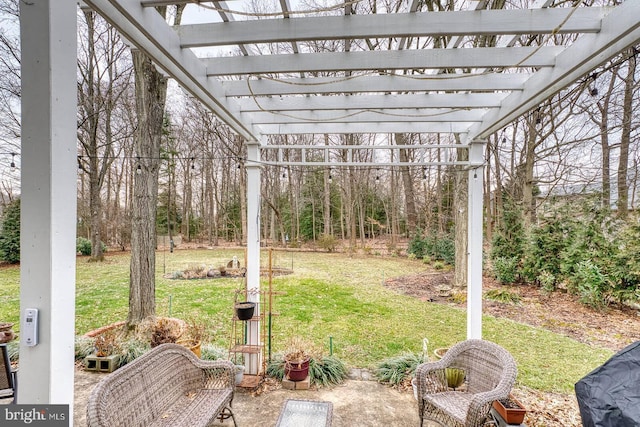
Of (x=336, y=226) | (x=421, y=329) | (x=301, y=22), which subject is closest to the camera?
(x=301, y=22)

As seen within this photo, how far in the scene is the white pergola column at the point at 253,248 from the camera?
340cm

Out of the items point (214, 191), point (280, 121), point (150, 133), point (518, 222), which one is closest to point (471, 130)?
point (280, 121)

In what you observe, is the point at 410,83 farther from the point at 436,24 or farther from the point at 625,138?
the point at 625,138

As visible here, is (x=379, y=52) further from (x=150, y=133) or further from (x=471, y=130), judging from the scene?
(x=150, y=133)

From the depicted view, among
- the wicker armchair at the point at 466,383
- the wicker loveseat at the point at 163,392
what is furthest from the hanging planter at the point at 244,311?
the wicker armchair at the point at 466,383

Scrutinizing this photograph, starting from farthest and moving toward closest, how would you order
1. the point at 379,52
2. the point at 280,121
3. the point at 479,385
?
the point at 280,121 → the point at 479,385 → the point at 379,52

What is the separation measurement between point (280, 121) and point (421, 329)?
4.05 metres

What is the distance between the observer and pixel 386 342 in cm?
472

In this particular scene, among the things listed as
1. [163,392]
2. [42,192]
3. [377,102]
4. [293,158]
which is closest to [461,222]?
[377,102]

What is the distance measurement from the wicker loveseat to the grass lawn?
181cm

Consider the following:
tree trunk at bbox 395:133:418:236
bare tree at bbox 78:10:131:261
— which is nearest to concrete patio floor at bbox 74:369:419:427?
bare tree at bbox 78:10:131:261

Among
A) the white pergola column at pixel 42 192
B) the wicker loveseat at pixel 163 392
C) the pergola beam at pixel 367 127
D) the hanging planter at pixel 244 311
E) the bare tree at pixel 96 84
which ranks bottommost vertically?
the wicker loveseat at pixel 163 392

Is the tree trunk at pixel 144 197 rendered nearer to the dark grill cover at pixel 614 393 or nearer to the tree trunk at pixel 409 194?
the dark grill cover at pixel 614 393

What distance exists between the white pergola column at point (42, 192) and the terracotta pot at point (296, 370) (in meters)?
2.30
